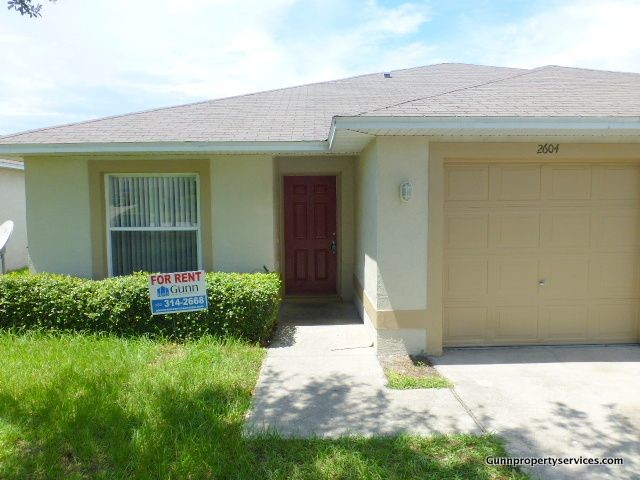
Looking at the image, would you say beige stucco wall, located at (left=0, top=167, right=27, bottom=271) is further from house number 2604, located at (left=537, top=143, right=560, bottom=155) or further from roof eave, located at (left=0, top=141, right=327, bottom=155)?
house number 2604, located at (left=537, top=143, right=560, bottom=155)

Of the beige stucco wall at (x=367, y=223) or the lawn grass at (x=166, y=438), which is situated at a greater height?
the beige stucco wall at (x=367, y=223)

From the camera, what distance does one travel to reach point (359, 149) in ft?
22.8

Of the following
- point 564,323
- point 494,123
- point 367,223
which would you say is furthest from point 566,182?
point 367,223

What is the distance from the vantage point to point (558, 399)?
4.39 m

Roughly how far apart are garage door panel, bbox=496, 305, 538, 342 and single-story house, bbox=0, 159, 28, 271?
13150 millimetres

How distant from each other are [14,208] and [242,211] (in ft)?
33.8

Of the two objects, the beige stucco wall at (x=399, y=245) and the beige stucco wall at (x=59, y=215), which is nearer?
the beige stucco wall at (x=399, y=245)

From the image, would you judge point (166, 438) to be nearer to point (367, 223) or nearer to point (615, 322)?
point (367, 223)

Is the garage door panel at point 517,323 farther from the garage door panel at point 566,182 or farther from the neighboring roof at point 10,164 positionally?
the neighboring roof at point 10,164

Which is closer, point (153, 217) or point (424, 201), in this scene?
point (424, 201)

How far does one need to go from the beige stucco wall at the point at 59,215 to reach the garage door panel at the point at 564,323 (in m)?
6.82

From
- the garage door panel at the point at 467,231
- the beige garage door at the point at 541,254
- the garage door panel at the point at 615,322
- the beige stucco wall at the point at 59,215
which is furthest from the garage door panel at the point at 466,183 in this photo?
the beige stucco wall at the point at 59,215

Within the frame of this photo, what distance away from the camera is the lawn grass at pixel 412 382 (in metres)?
4.69

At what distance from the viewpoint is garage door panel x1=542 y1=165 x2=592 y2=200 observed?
587 cm
